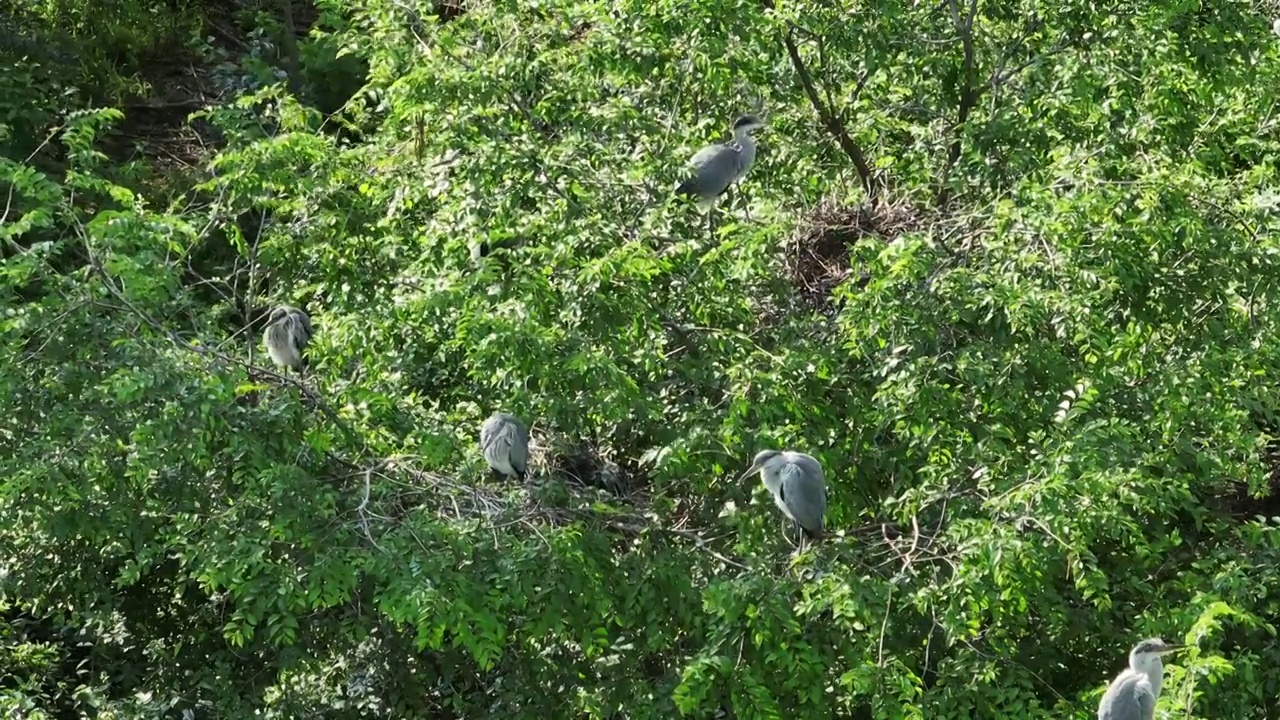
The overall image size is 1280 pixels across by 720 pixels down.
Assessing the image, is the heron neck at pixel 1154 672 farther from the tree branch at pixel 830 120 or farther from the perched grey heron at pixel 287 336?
the perched grey heron at pixel 287 336

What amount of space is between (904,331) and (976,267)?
0.68m

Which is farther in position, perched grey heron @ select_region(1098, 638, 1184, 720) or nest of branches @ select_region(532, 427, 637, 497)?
nest of branches @ select_region(532, 427, 637, 497)

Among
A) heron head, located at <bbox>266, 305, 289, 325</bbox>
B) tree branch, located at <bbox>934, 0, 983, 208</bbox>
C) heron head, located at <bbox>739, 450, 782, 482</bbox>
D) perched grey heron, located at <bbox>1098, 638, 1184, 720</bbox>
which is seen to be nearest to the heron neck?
perched grey heron, located at <bbox>1098, 638, 1184, 720</bbox>

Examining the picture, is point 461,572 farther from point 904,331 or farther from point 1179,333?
point 1179,333

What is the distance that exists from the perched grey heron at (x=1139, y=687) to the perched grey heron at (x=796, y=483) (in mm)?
1364

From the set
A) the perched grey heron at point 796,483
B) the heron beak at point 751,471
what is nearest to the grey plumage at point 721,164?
the heron beak at point 751,471

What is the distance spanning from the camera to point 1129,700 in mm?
5152

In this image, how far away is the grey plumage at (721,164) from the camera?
7.37 m

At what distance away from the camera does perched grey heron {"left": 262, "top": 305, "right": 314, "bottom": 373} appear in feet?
24.2

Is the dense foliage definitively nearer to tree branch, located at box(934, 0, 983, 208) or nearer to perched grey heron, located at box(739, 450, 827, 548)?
tree branch, located at box(934, 0, 983, 208)

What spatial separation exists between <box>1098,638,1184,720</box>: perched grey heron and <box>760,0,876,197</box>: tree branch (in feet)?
11.6

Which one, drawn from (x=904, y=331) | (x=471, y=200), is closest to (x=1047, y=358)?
(x=904, y=331)

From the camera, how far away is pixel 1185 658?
5309 mm

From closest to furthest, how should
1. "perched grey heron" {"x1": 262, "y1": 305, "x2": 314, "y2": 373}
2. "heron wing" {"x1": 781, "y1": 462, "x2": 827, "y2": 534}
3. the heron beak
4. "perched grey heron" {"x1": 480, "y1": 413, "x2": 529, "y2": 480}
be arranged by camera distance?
"heron wing" {"x1": 781, "y1": 462, "x2": 827, "y2": 534}, the heron beak, "perched grey heron" {"x1": 480, "y1": 413, "x2": 529, "y2": 480}, "perched grey heron" {"x1": 262, "y1": 305, "x2": 314, "y2": 373}
